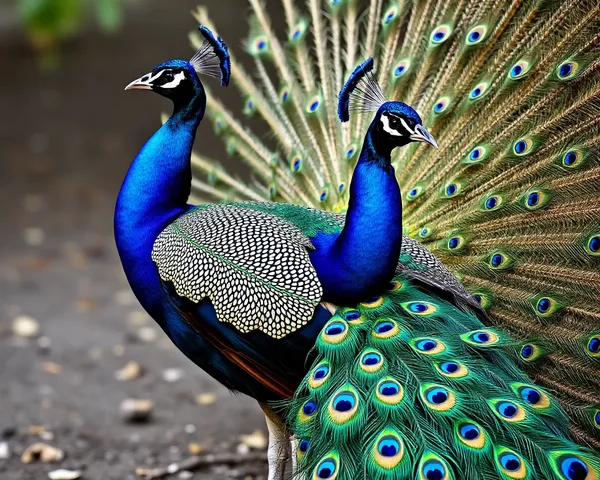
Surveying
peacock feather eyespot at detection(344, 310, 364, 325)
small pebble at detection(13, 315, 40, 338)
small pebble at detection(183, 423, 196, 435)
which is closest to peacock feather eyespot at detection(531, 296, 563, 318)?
peacock feather eyespot at detection(344, 310, 364, 325)

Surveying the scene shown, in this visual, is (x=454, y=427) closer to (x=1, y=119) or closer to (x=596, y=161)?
(x=596, y=161)

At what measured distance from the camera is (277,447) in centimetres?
271

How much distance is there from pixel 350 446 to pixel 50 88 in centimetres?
782

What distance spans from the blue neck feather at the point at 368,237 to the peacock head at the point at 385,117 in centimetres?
2

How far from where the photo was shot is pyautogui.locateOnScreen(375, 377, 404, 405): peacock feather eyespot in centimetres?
214

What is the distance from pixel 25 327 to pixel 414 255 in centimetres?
292

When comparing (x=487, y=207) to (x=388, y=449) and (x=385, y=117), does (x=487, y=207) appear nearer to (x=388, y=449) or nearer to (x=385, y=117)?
(x=385, y=117)

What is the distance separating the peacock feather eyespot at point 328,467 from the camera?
6.89ft

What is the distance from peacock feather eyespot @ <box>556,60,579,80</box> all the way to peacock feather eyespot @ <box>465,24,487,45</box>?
0.29 meters

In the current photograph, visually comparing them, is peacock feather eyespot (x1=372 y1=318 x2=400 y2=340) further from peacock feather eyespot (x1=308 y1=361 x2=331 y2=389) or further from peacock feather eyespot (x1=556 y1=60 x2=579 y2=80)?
peacock feather eyespot (x1=556 y1=60 x2=579 y2=80)

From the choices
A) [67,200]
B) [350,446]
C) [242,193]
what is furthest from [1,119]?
[350,446]

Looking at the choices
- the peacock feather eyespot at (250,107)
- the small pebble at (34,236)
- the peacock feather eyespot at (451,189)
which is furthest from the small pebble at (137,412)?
the small pebble at (34,236)

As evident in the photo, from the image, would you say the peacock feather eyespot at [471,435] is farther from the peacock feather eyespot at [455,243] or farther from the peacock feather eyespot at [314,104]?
the peacock feather eyespot at [314,104]

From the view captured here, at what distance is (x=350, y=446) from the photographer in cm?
212
